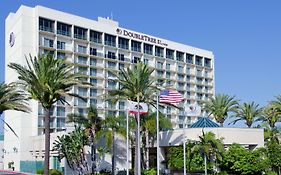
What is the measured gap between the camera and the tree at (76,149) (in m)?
53.8

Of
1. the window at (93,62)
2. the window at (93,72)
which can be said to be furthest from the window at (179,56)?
the window at (93,72)

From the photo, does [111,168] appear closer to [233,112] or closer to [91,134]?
[91,134]

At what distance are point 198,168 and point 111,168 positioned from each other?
12517mm

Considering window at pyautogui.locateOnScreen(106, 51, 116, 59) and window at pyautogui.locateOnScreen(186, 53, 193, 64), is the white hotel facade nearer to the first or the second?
window at pyautogui.locateOnScreen(186, 53, 193, 64)

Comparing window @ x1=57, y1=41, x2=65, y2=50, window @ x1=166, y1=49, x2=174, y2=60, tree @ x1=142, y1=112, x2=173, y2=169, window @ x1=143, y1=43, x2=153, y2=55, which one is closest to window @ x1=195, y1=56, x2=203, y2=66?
window @ x1=166, y1=49, x2=174, y2=60

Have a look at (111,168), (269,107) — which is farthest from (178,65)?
(111,168)

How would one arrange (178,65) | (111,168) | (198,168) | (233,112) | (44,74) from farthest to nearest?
(178,65)
(233,112)
(111,168)
(198,168)
(44,74)

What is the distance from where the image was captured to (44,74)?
131 feet

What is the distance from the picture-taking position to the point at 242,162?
52.1 metres

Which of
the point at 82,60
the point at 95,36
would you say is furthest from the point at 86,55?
the point at 95,36

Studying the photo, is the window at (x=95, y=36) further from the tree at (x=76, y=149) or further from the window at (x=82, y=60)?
the tree at (x=76, y=149)

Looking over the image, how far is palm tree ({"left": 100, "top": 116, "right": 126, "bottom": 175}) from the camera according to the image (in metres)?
55.3

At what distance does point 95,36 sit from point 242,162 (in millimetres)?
58123

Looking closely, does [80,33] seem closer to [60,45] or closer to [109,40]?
[60,45]
